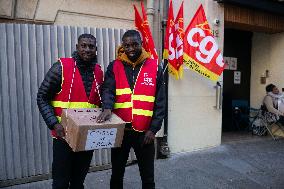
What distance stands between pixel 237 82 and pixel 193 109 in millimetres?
3212

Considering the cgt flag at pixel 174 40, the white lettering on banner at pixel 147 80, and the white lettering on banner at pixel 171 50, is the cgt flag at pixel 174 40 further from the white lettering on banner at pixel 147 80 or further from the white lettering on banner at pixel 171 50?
the white lettering on banner at pixel 147 80

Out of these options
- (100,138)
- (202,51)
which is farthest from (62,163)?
(202,51)

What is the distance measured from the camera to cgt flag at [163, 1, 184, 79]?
543 centimetres

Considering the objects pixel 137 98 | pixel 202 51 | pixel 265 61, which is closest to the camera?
pixel 137 98

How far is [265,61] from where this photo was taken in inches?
334

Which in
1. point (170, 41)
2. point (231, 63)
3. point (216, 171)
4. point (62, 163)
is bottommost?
point (216, 171)

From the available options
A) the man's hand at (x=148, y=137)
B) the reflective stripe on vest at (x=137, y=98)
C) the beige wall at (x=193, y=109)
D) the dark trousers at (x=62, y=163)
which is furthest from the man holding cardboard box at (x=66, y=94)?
the beige wall at (x=193, y=109)

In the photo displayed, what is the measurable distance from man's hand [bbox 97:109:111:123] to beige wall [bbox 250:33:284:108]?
6649mm

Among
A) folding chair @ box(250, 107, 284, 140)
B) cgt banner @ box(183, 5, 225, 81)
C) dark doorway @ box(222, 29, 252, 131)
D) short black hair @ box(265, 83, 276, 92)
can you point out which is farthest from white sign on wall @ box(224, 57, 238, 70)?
cgt banner @ box(183, 5, 225, 81)

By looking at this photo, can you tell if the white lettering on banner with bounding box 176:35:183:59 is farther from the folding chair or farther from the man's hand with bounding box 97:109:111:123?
the folding chair

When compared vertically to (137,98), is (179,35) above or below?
above

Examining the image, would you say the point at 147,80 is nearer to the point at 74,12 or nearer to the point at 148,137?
the point at 148,137

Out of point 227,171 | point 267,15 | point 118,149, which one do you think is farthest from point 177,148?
point 267,15

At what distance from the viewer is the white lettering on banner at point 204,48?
5.63 metres
